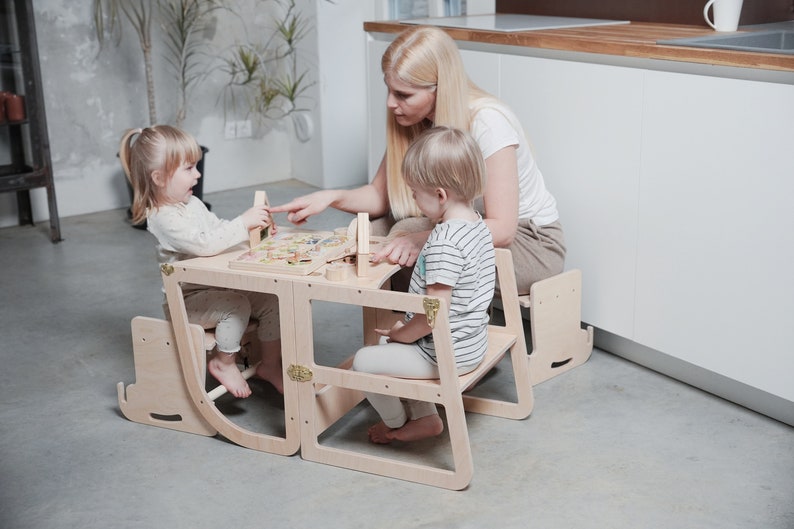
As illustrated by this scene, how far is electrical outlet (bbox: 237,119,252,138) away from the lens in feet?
15.7

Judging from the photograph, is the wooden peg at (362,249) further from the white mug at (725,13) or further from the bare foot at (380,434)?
the white mug at (725,13)

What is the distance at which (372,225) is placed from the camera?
263 cm

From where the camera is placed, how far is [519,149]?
2.44 metres

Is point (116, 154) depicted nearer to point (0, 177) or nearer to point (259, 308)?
point (0, 177)

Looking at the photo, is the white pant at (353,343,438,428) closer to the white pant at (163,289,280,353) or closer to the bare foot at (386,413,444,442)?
the bare foot at (386,413,444,442)

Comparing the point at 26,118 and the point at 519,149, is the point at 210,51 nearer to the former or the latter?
the point at 26,118

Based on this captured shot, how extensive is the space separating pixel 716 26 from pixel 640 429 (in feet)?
4.20

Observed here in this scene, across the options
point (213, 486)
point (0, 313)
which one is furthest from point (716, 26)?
point (0, 313)

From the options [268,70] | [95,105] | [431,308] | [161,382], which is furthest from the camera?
[268,70]

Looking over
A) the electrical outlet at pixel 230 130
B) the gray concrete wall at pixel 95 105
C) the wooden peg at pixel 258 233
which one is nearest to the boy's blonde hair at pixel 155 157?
the wooden peg at pixel 258 233

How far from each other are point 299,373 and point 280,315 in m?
0.14

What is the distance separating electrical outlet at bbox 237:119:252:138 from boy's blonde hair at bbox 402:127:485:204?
290cm

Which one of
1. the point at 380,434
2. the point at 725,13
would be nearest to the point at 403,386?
the point at 380,434

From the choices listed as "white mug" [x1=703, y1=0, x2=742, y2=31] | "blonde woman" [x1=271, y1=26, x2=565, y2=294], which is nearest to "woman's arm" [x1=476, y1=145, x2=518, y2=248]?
"blonde woman" [x1=271, y1=26, x2=565, y2=294]
